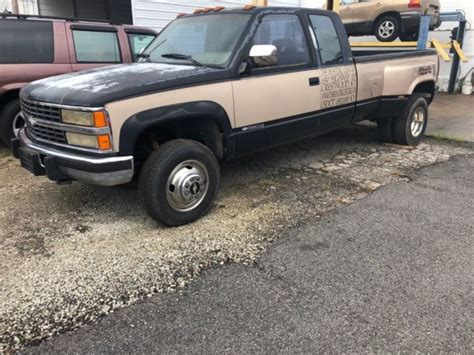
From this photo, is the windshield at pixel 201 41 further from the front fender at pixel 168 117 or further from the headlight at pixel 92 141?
the headlight at pixel 92 141

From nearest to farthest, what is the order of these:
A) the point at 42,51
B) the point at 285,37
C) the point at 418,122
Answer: the point at 285,37
the point at 42,51
the point at 418,122

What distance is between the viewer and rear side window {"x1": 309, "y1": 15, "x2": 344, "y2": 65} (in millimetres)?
5168

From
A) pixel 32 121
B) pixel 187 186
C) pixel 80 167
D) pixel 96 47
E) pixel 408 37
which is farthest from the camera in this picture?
pixel 408 37

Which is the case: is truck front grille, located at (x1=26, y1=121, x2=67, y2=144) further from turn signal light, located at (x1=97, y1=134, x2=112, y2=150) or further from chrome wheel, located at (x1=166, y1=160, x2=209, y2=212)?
chrome wheel, located at (x1=166, y1=160, x2=209, y2=212)

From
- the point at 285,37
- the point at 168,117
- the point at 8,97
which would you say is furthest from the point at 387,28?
the point at 168,117

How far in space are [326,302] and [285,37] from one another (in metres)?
3.03

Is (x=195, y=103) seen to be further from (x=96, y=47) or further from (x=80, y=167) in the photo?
(x=96, y=47)

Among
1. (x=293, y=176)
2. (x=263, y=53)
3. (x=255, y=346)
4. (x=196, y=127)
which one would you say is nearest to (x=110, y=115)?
(x=196, y=127)

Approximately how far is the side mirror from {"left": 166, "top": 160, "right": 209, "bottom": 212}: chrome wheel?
116 cm

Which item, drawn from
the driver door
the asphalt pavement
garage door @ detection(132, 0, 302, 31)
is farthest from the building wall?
the asphalt pavement

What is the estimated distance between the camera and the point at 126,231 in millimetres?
3895

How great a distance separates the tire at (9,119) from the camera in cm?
591

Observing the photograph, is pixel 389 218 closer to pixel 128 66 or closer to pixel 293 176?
pixel 293 176

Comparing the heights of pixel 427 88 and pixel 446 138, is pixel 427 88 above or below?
above
